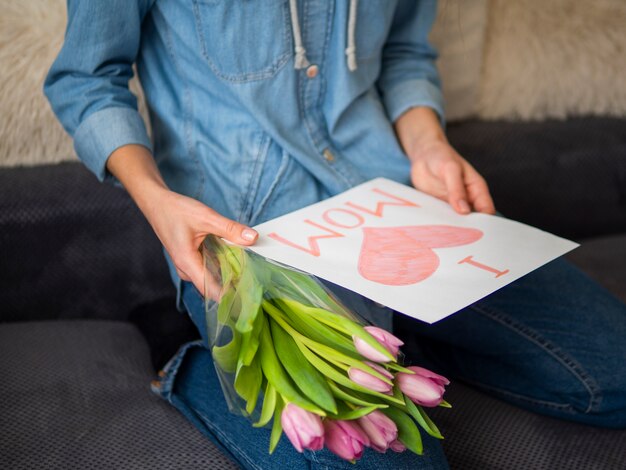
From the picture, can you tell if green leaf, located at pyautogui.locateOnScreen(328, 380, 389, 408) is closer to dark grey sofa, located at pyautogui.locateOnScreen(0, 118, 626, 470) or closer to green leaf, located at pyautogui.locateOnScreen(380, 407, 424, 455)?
green leaf, located at pyautogui.locateOnScreen(380, 407, 424, 455)

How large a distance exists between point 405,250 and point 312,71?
28cm

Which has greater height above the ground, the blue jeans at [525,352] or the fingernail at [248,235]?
the fingernail at [248,235]

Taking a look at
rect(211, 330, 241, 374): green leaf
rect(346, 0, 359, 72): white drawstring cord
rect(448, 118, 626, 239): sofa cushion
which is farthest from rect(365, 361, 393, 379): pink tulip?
rect(448, 118, 626, 239): sofa cushion

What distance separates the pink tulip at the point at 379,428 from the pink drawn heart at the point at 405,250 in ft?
0.47

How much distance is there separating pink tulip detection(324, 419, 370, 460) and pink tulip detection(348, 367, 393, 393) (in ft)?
0.12

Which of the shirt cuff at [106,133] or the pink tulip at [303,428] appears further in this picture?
the shirt cuff at [106,133]

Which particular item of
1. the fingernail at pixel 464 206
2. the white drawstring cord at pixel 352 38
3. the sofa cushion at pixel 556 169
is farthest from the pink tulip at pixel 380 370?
the sofa cushion at pixel 556 169

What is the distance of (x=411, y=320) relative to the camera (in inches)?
37.5

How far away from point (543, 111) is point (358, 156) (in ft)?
1.88

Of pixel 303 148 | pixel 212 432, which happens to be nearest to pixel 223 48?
pixel 303 148

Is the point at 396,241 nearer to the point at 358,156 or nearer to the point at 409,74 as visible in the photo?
the point at 358,156

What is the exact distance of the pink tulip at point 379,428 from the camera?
53 centimetres

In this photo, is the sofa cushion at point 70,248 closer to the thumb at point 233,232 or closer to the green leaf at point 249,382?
the thumb at point 233,232

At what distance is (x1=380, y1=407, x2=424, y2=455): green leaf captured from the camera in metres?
0.55
